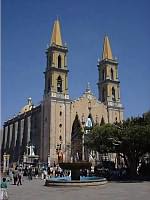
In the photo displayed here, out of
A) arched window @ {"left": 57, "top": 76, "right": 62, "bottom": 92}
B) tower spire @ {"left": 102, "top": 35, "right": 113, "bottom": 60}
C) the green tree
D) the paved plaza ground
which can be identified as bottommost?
the paved plaza ground

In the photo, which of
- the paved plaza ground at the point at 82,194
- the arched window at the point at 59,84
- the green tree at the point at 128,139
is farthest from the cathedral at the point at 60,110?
the paved plaza ground at the point at 82,194

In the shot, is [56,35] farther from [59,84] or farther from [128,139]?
[128,139]

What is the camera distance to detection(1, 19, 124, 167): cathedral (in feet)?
171

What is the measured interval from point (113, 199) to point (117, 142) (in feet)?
54.1

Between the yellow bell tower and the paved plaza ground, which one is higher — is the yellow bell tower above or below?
above

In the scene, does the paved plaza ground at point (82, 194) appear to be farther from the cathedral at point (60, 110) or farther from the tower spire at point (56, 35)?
the tower spire at point (56, 35)

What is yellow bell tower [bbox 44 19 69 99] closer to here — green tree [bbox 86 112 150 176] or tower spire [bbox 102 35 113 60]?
tower spire [bbox 102 35 113 60]

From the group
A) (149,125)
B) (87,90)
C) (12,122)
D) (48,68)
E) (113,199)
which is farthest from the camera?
(12,122)

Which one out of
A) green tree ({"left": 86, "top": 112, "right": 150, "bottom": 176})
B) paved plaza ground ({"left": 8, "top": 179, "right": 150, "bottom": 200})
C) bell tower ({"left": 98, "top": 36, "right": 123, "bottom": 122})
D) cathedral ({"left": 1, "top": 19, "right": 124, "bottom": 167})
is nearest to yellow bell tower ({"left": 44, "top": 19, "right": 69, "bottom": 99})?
cathedral ({"left": 1, "top": 19, "right": 124, "bottom": 167})

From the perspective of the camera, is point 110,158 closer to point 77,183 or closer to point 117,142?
point 117,142

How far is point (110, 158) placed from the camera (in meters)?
55.8

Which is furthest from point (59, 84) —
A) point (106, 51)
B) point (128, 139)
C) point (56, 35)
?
point (128, 139)

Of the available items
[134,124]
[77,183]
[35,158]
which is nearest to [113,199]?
[77,183]

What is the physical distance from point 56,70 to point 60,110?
669 centimetres
